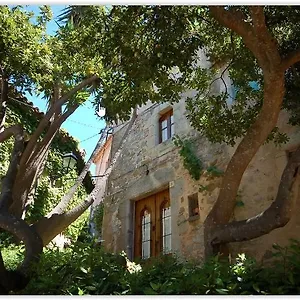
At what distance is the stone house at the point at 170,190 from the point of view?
200 inches

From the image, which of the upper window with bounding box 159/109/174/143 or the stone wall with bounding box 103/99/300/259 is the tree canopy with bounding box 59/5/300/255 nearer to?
the stone wall with bounding box 103/99/300/259

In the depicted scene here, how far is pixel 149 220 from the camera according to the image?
6.75m

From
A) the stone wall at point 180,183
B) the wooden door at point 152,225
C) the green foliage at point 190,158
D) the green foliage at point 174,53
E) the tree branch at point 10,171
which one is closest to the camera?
the tree branch at point 10,171

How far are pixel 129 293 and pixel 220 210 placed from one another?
1.59 metres

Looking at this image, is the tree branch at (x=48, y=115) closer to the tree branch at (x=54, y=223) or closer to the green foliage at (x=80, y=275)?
the tree branch at (x=54, y=223)

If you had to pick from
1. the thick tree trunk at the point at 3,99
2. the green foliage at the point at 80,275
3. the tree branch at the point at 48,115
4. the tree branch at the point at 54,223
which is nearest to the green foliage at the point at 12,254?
the tree branch at the point at 54,223

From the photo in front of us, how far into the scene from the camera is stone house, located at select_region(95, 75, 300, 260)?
508 cm

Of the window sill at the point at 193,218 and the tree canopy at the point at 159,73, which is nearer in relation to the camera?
the tree canopy at the point at 159,73

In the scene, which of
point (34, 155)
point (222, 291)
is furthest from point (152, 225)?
point (222, 291)

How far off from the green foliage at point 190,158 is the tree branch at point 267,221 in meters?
2.42

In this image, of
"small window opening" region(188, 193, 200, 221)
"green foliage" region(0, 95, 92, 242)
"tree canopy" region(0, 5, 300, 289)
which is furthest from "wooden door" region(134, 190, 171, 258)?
"green foliage" region(0, 95, 92, 242)

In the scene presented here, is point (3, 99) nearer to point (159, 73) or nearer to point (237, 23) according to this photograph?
point (159, 73)

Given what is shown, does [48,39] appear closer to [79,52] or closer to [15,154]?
[79,52]

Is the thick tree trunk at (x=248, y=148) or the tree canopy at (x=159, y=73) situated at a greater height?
the tree canopy at (x=159, y=73)
